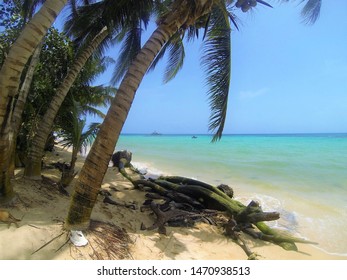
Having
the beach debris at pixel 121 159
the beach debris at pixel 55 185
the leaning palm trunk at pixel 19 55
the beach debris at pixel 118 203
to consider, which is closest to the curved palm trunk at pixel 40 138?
the beach debris at pixel 55 185

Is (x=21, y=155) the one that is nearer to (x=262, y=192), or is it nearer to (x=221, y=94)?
(x=221, y=94)

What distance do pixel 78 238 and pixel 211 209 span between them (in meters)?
3.55

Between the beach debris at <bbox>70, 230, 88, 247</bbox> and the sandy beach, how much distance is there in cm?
5

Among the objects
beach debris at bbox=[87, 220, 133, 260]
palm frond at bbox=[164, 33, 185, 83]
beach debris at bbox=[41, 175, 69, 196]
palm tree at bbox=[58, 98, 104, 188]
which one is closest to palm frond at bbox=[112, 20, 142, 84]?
palm frond at bbox=[164, 33, 185, 83]

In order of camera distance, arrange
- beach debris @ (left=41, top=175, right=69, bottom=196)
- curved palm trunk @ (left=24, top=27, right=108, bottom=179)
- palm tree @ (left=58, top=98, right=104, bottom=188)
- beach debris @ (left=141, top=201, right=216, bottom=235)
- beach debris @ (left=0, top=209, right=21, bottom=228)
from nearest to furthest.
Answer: beach debris @ (left=0, top=209, right=21, bottom=228)
beach debris @ (left=141, top=201, right=216, bottom=235)
beach debris @ (left=41, top=175, right=69, bottom=196)
curved palm trunk @ (left=24, top=27, right=108, bottom=179)
palm tree @ (left=58, top=98, right=104, bottom=188)

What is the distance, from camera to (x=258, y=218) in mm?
4957

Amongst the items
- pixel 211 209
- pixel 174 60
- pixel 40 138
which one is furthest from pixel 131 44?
pixel 211 209

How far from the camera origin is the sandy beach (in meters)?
2.88

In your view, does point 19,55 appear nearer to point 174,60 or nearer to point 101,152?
point 101,152

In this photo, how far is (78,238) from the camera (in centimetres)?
Answer: 310

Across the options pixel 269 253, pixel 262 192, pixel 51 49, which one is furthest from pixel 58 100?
pixel 262 192

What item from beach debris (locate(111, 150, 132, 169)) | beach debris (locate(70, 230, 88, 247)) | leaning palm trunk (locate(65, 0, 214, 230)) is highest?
leaning palm trunk (locate(65, 0, 214, 230))

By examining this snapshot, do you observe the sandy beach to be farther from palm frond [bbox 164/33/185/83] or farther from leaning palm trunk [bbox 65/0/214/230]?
palm frond [bbox 164/33/185/83]
